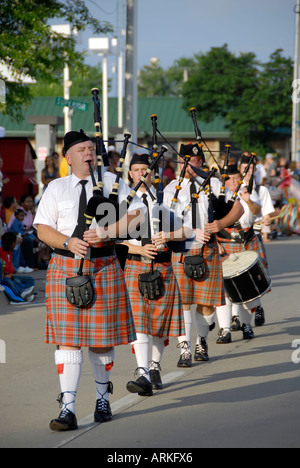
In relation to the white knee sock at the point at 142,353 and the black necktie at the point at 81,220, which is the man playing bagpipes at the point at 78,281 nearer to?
the black necktie at the point at 81,220

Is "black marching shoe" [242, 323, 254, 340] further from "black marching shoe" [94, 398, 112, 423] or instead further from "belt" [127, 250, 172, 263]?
"black marching shoe" [94, 398, 112, 423]

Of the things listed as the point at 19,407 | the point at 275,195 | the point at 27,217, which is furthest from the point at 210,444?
the point at 275,195

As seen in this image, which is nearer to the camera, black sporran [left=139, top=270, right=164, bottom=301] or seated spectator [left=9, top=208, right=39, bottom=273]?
black sporran [left=139, top=270, right=164, bottom=301]

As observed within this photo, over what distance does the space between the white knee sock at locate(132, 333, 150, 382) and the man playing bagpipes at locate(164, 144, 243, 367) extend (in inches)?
37.9

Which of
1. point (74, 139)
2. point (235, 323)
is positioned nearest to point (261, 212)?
point (235, 323)

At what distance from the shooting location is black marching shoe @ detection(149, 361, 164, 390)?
6723mm

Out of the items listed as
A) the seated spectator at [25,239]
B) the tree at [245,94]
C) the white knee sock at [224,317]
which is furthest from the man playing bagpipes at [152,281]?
the tree at [245,94]

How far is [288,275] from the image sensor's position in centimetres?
1432

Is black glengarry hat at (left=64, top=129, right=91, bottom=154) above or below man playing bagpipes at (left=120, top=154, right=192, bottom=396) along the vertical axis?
above

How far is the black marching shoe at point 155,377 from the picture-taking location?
22.1ft

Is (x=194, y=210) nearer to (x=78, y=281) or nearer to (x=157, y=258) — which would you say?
(x=157, y=258)

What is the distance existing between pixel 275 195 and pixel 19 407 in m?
16.4

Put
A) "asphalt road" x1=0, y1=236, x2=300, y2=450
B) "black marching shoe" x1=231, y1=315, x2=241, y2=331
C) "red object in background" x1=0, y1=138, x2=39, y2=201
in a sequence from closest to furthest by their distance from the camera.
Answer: "asphalt road" x1=0, y1=236, x2=300, y2=450 → "black marching shoe" x1=231, y1=315, x2=241, y2=331 → "red object in background" x1=0, y1=138, x2=39, y2=201

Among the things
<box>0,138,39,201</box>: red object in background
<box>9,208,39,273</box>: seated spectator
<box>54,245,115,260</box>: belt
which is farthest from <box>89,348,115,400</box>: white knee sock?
<box>0,138,39,201</box>: red object in background
